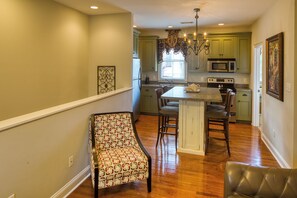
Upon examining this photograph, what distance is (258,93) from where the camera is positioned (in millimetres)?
5863

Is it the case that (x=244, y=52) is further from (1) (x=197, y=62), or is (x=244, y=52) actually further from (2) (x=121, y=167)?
(2) (x=121, y=167)

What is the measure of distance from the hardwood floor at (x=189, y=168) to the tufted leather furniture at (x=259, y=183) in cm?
100

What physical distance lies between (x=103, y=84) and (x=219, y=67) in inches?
129

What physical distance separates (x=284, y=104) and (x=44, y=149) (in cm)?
330

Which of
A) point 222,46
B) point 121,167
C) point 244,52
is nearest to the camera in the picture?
point 121,167

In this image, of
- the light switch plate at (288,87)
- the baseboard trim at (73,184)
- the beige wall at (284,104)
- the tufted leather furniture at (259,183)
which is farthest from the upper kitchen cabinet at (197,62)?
the tufted leather furniture at (259,183)

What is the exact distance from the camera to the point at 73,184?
9.32ft

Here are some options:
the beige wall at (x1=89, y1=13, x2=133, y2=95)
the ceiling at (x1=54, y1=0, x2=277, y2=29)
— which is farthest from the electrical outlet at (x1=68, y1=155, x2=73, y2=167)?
the ceiling at (x1=54, y1=0, x2=277, y2=29)

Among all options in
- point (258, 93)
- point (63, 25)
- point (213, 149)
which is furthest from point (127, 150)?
point (258, 93)

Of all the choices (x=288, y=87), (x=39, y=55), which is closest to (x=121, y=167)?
(x=39, y=55)

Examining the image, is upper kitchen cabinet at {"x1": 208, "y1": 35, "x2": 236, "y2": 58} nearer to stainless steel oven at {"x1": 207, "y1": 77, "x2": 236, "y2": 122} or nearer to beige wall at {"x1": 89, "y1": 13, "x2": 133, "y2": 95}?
stainless steel oven at {"x1": 207, "y1": 77, "x2": 236, "y2": 122}

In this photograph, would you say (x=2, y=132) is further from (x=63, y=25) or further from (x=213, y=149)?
(x=213, y=149)

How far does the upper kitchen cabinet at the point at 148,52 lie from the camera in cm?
708

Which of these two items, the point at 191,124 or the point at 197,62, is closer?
the point at 191,124
